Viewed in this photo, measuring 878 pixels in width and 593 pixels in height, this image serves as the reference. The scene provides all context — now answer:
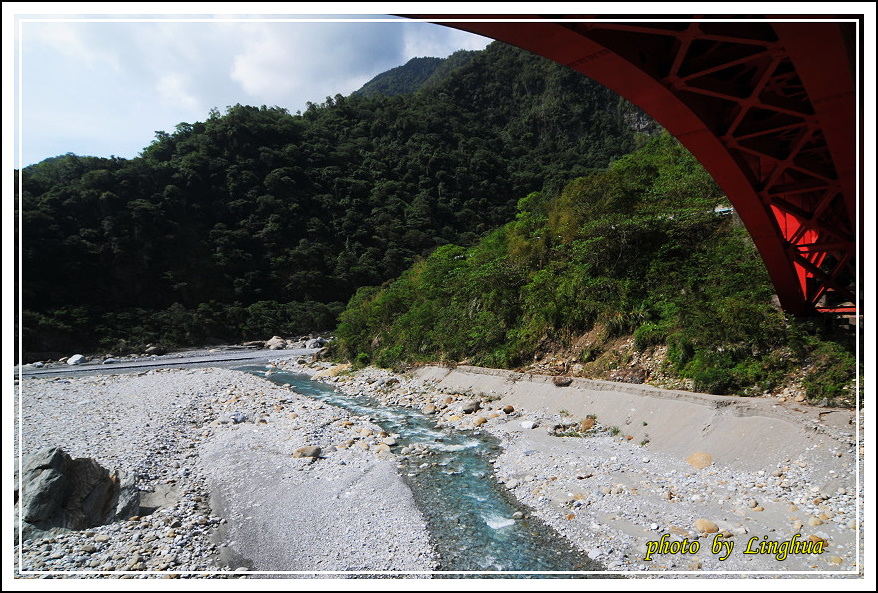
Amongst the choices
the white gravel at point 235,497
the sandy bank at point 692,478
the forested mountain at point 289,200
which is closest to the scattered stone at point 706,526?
the sandy bank at point 692,478

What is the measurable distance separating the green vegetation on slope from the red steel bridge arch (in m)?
2.15

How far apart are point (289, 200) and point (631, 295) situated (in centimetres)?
5645

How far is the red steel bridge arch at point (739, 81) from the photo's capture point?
135 inches

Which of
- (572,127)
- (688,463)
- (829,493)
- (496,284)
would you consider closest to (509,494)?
(688,463)

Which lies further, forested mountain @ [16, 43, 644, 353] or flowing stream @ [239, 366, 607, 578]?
forested mountain @ [16, 43, 644, 353]

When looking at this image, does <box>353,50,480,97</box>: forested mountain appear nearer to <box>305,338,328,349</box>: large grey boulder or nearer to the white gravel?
<box>305,338,328,349</box>: large grey boulder

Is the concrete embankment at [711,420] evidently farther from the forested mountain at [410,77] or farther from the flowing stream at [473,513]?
the forested mountain at [410,77]

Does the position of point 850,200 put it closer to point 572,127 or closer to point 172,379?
point 172,379

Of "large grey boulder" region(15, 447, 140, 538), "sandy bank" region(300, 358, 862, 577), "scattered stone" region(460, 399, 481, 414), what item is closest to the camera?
"sandy bank" region(300, 358, 862, 577)

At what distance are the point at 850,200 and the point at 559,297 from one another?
7.62 metres

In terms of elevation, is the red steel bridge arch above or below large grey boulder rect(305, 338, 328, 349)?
above

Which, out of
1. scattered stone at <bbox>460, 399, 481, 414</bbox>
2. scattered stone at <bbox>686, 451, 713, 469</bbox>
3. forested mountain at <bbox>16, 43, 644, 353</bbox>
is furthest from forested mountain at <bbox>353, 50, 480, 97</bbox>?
scattered stone at <bbox>686, 451, 713, 469</bbox>

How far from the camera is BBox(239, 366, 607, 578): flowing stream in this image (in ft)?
15.0

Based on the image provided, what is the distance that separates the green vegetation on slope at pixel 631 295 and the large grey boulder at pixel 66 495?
9177 millimetres
